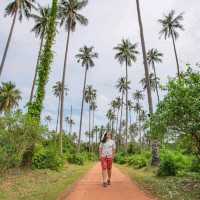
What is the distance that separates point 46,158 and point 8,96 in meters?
39.6

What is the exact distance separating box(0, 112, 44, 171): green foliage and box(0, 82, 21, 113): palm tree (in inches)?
1602

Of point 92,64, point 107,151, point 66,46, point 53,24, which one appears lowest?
point 107,151

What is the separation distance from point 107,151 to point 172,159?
559 centimetres

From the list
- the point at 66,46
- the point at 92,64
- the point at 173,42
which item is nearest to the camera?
the point at 66,46

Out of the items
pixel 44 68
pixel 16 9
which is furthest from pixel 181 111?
pixel 16 9

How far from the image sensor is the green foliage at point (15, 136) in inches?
568

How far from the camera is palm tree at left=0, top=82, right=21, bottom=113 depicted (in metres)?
55.3

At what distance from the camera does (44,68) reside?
19719mm

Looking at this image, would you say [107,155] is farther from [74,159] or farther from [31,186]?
[74,159]

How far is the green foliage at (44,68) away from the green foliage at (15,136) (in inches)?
103

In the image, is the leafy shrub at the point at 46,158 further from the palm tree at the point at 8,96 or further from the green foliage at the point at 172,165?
the palm tree at the point at 8,96

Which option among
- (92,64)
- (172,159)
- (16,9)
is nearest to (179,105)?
(172,159)

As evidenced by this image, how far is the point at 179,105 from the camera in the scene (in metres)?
11.2

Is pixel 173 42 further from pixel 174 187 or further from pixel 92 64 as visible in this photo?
pixel 174 187
